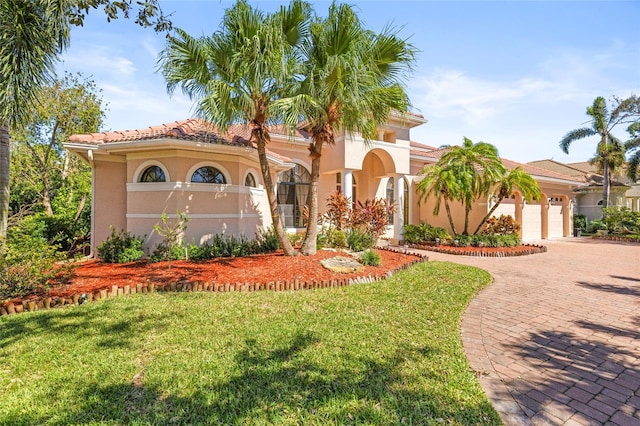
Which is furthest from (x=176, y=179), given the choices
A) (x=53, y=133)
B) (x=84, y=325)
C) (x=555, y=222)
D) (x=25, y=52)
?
(x=555, y=222)

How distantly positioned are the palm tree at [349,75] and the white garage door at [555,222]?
20728mm

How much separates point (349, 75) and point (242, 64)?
3047mm

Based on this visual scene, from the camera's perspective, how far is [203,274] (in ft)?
28.6

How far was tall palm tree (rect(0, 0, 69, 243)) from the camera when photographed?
A: 6148mm

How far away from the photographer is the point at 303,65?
9.66 metres

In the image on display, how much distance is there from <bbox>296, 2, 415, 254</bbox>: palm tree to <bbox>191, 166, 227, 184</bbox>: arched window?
3.90 m

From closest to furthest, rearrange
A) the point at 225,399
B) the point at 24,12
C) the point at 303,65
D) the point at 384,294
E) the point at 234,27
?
the point at 225,399 → the point at 24,12 → the point at 384,294 → the point at 234,27 → the point at 303,65

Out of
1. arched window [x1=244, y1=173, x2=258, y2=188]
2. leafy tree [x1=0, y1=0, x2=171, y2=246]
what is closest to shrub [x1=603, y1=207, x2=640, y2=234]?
arched window [x1=244, y1=173, x2=258, y2=188]

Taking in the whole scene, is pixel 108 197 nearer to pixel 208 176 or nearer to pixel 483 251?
pixel 208 176

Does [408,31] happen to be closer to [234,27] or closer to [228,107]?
[234,27]

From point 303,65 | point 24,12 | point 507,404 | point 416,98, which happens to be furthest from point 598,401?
point 24,12

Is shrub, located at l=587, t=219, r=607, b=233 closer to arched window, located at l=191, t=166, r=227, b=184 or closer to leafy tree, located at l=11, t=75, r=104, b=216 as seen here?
arched window, located at l=191, t=166, r=227, b=184

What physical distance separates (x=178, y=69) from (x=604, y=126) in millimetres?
35883

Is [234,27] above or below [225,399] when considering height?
above
